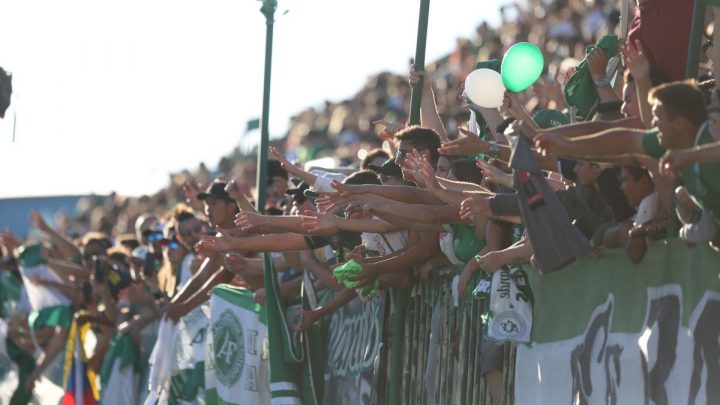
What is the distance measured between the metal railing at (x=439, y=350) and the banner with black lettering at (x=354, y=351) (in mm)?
169

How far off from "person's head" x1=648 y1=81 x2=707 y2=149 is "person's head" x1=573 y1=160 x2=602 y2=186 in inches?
41.3

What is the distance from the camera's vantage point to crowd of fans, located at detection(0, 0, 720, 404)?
245 inches

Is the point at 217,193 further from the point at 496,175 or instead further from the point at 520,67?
the point at 496,175

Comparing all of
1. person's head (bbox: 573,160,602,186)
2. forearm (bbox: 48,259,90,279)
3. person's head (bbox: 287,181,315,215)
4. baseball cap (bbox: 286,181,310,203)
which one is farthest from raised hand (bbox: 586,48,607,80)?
forearm (bbox: 48,259,90,279)

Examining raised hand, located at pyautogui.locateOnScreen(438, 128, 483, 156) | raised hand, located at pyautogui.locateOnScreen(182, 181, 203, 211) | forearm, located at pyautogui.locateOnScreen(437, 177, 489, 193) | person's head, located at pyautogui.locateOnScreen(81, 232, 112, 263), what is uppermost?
raised hand, located at pyautogui.locateOnScreen(182, 181, 203, 211)

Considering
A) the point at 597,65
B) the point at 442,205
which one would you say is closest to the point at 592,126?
the point at 597,65

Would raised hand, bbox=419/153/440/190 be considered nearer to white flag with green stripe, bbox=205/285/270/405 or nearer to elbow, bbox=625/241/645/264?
elbow, bbox=625/241/645/264

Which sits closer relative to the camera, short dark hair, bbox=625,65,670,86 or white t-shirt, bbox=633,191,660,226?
white t-shirt, bbox=633,191,660,226

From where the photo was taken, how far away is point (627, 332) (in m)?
6.63

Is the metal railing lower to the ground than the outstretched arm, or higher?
lower

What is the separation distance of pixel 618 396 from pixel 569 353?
1.98 ft

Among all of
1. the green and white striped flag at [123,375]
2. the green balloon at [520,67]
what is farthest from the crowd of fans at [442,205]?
the green balloon at [520,67]

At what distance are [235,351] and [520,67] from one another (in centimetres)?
448

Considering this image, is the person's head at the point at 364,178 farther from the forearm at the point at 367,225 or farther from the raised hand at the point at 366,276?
the raised hand at the point at 366,276
